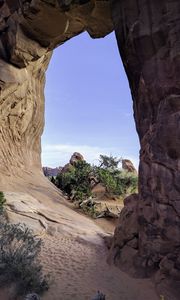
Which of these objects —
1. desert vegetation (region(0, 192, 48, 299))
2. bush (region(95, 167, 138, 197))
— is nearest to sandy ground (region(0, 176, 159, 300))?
desert vegetation (region(0, 192, 48, 299))

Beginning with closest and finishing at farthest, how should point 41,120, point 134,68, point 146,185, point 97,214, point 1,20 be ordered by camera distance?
point 146,185, point 134,68, point 1,20, point 97,214, point 41,120

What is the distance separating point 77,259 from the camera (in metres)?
7.98

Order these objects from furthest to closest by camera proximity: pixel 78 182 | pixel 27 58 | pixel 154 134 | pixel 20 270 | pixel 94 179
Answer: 1. pixel 94 179
2. pixel 78 182
3. pixel 27 58
4. pixel 154 134
5. pixel 20 270

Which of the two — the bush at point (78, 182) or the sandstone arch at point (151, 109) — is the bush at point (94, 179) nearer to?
the bush at point (78, 182)

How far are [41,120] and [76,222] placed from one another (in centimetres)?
737

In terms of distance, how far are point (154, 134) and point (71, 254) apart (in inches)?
150

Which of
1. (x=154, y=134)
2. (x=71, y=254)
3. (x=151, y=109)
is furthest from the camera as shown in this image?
(x=71, y=254)

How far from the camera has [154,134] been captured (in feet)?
23.0

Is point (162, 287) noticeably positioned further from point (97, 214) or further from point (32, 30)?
point (32, 30)

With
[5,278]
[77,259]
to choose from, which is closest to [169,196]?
[77,259]

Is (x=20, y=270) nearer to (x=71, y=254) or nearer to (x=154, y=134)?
(x=71, y=254)

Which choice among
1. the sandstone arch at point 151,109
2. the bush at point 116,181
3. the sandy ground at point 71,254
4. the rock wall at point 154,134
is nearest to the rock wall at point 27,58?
the sandstone arch at point 151,109

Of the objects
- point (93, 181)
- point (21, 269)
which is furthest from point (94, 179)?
point (21, 269)

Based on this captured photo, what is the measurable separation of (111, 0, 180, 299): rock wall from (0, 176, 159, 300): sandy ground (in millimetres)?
456
